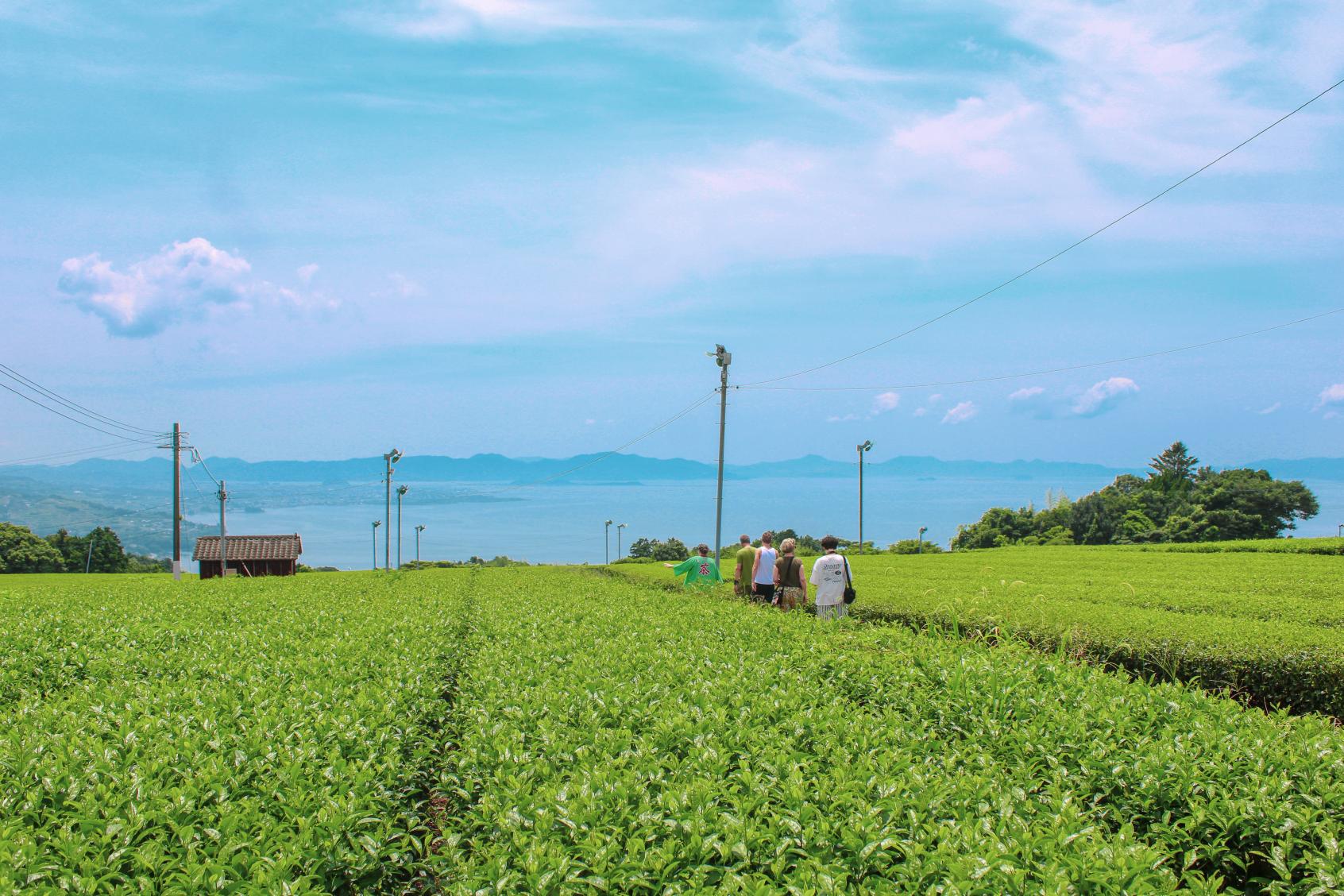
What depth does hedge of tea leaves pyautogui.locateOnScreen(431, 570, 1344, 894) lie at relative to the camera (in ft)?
10.5

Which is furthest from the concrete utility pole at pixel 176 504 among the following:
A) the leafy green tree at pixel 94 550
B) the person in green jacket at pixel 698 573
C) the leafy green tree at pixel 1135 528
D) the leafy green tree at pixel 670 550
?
the leafy green tree at pixel 1135 528

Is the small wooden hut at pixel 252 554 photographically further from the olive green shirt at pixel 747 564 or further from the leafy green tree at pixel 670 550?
the olive green shirt at pixel 747 564

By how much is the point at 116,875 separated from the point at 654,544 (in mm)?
72886

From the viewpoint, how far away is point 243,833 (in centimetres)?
341

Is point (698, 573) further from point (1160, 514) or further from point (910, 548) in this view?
point (1160, 514)

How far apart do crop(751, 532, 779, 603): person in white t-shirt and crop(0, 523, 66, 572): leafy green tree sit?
78.6 metres

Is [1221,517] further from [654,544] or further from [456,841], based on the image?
[456,841]

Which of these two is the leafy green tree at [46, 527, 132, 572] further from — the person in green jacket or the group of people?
the group of people

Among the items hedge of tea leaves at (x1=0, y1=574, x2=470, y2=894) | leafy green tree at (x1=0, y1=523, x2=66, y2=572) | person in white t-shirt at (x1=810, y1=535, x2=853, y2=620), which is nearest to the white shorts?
person in white t-shirt at (x1=810, y1=535, x2=853, y2=620)

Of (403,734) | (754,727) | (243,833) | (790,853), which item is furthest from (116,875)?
(754,727)

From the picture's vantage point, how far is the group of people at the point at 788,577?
12719 mm

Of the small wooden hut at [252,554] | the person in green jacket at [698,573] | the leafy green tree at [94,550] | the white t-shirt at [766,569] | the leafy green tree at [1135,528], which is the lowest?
the leafy green tree at [94,550]

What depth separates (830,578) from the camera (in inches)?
500

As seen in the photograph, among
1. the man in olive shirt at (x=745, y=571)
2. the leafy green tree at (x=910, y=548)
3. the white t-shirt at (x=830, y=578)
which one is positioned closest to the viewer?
the white t-shirt at (x=830, y=578)
